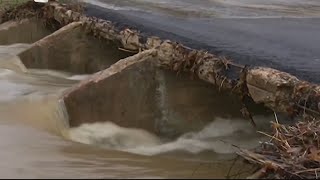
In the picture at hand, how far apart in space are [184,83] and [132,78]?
0.67 metres

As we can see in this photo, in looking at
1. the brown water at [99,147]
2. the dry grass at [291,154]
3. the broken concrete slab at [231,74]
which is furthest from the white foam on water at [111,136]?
the dry grass at [291,154]

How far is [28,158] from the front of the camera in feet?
18.9

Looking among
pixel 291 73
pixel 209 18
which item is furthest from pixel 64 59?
pixel 291 73

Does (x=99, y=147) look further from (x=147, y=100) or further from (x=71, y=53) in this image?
(x=71, y=53)

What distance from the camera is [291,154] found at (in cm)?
438

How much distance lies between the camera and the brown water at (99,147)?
5.25 m

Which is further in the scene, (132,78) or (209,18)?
(209,18)

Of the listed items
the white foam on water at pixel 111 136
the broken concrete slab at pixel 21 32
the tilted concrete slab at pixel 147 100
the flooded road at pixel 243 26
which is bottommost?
the broken concrete slab at pixel 21 32

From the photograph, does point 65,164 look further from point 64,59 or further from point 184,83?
point 64,59

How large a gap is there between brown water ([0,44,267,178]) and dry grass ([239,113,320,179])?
26cm

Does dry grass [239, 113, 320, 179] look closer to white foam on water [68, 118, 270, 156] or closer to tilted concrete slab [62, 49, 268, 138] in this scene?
white foam on water [68, 118, 270, 156]

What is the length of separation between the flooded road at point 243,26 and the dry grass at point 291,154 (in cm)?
120

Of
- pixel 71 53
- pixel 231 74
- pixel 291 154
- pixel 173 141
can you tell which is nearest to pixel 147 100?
pixel 173 141

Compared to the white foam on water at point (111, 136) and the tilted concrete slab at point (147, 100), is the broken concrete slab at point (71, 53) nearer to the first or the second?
the tilted concrete slab at point (147, 100)
